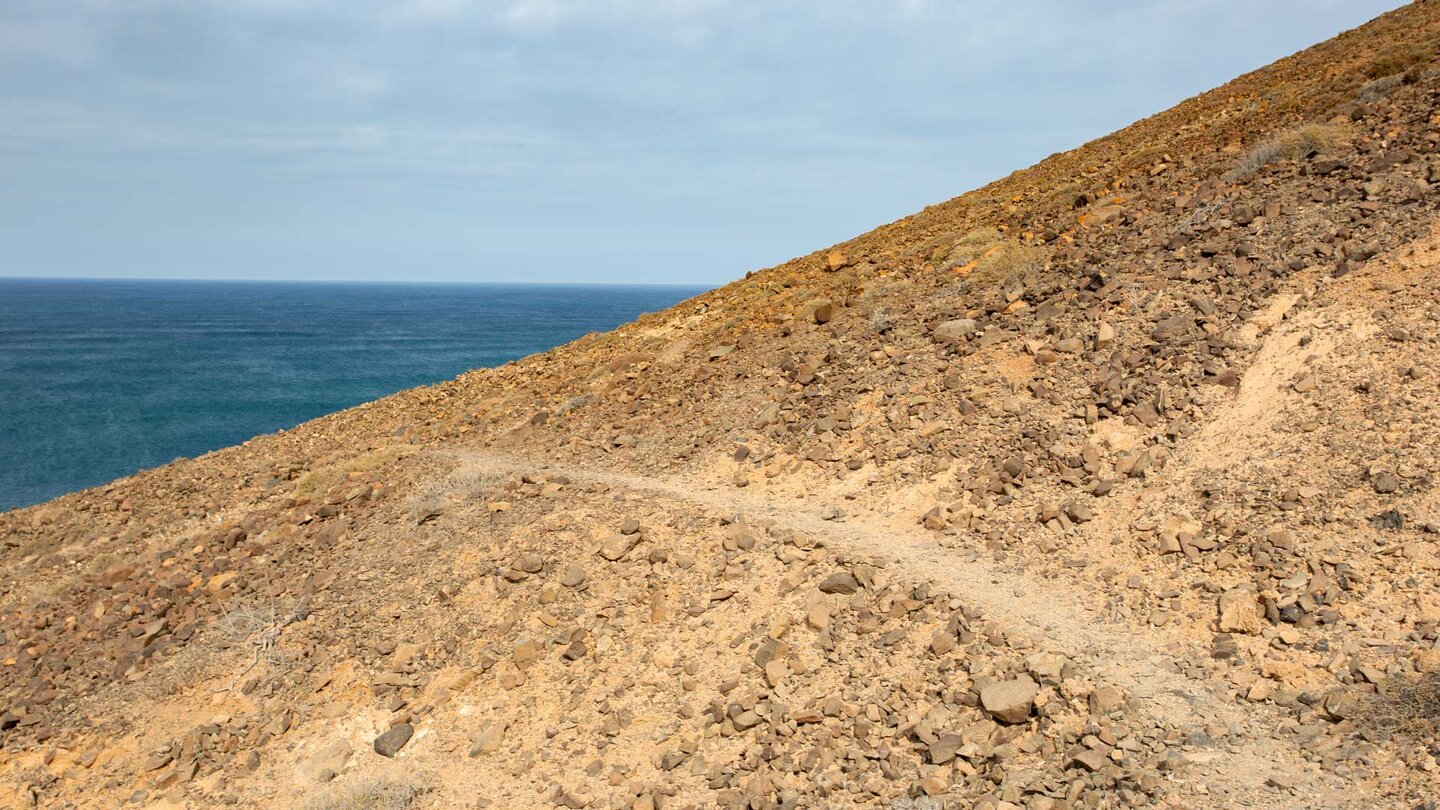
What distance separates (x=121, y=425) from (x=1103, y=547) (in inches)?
2375

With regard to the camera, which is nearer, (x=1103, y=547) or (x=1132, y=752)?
(x=1132, y=752)

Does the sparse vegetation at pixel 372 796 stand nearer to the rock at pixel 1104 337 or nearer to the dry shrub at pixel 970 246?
the rock at pixel 1104 337

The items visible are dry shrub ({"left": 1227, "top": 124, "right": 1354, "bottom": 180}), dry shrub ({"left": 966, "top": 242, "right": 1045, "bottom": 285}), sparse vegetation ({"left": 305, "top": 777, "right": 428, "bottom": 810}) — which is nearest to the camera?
sparse vegetation ({"left": 305, "top": 777, "right": 428, "bottom": 810})

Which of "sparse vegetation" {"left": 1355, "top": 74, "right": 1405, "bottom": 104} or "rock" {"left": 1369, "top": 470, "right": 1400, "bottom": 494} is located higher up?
"sparse vegetation" {"left": 1355, "top": 74, "right": 1405, "bottom": 104}

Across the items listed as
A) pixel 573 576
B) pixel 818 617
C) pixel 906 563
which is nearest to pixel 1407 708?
pixel 906 563

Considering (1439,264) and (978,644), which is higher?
(1439,264)

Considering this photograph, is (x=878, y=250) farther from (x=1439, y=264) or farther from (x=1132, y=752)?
(x=1132, y=752)

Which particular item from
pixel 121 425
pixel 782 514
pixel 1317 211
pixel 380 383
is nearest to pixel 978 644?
pixel 782 514

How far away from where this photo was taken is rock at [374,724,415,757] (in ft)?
32.4

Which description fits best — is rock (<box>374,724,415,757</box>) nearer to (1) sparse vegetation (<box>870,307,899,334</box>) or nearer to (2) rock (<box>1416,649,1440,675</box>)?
(2) rock (<box>1416,649,1440,675</box>)

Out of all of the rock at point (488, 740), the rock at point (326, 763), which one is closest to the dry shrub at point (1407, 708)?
the rock at point (488, 740)

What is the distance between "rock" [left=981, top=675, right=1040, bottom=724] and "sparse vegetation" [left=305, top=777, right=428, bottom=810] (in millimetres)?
5500

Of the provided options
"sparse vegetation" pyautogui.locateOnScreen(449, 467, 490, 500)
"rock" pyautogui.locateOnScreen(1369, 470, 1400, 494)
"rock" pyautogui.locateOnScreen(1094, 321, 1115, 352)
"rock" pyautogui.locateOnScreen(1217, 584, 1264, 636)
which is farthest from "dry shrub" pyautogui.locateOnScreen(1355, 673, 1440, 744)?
"sparse vegetation" pyautogui.locateOnScreen(449, 467, 490, 500)

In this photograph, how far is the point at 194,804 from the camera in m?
10.1
